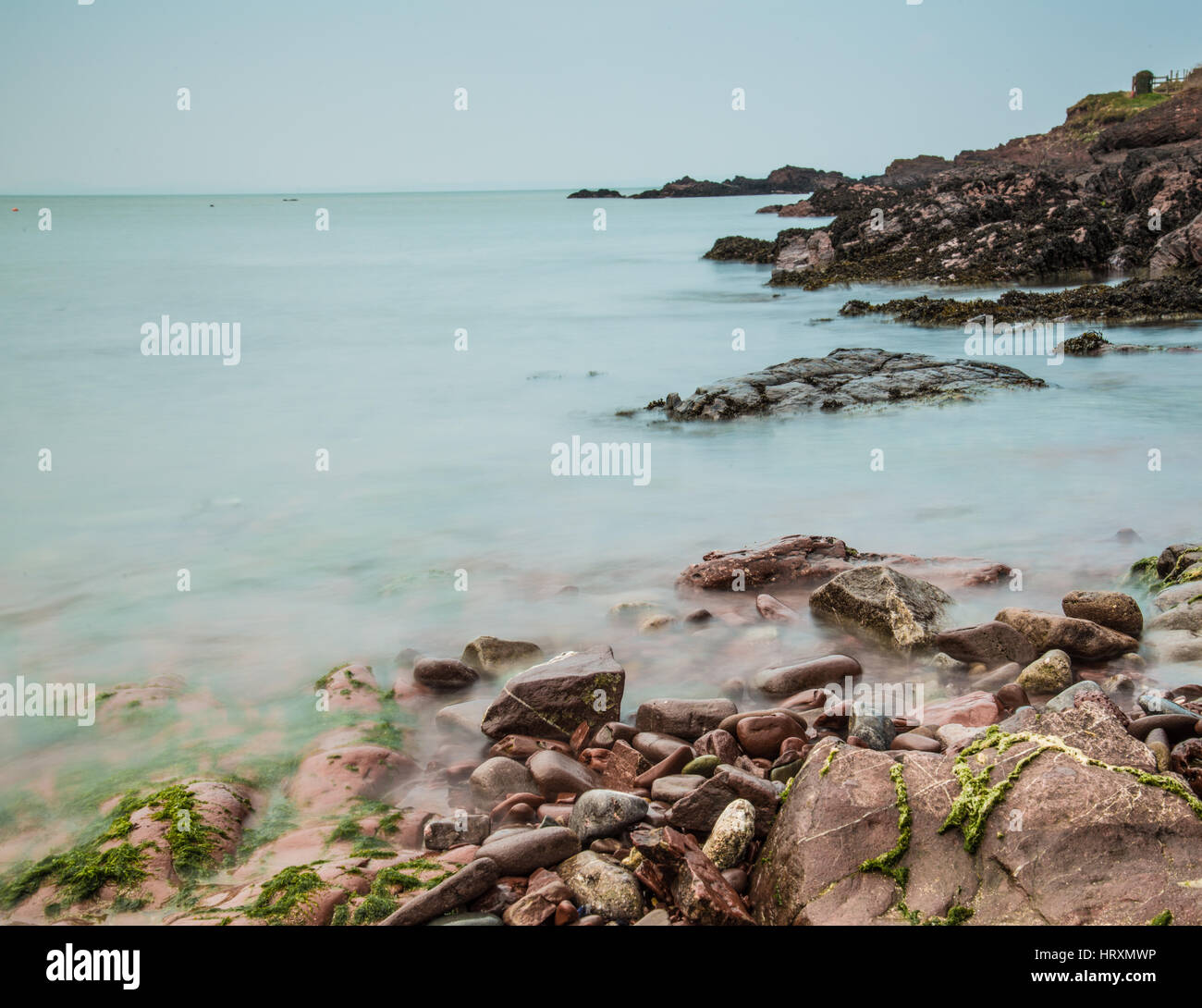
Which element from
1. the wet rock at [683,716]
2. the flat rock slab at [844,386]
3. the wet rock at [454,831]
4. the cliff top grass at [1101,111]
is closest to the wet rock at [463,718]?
the wet rock at [683,716]

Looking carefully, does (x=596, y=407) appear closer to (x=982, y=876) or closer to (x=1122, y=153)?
(x=982, y=876)

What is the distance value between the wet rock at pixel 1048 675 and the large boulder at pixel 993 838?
68.0 inches

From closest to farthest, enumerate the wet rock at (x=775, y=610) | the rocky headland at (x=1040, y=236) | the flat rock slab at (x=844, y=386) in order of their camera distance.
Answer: the wet rock at (x=775, y=610) < the flat rock slab at (x=844, y=386) < the rocky headland at (x=1040, y=236)

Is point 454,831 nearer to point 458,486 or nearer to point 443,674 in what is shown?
point 443,674

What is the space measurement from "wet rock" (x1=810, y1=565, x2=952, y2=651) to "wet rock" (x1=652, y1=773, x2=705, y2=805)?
2.19 meters

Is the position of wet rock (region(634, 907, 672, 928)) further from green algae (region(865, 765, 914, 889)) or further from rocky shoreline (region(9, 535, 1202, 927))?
green algae (region(865, 765, 914, 889))

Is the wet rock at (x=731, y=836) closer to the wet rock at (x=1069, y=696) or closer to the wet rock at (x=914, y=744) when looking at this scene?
the wet rock at (x=914, y=744)

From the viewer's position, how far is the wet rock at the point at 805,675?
17.5 feet

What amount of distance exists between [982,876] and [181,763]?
13.1 feet

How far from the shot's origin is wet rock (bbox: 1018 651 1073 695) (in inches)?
203

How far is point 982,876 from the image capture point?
3.04 meters

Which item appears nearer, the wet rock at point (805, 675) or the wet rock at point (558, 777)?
the wet rock at point (558, 777)

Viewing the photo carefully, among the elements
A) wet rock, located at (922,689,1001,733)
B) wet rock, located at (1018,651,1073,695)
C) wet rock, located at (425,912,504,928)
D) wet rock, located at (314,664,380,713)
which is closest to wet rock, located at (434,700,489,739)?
wet rock, located at (314,664,380,713)
